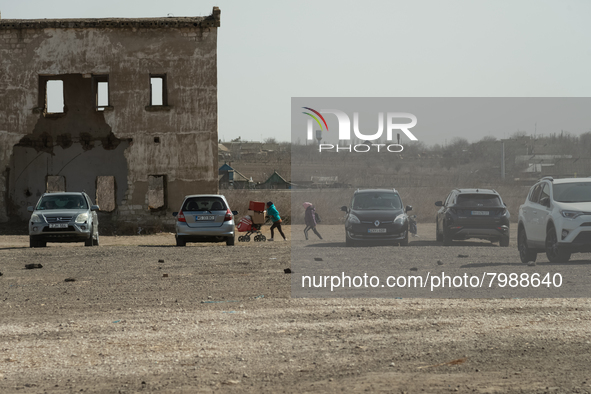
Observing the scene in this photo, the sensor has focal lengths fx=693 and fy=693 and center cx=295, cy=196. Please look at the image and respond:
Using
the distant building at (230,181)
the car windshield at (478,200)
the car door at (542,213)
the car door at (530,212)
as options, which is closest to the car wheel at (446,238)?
the car windshield at (478,200)

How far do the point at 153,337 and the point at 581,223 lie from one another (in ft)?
30.1

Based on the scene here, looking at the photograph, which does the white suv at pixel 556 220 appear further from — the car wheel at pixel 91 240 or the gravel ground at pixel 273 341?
the car wheel at pixel 91 240

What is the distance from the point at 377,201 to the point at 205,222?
5.15 metres

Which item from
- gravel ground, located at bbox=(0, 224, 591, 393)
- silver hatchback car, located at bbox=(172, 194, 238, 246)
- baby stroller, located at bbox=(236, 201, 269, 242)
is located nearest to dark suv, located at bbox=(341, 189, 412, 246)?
silver hatchback car, located at bbox=(172, 194, 238, 246)

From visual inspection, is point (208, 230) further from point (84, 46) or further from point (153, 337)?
point (84, 46)

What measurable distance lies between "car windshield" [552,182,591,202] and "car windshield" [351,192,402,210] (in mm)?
6388

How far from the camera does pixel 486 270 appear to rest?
13.7 meters

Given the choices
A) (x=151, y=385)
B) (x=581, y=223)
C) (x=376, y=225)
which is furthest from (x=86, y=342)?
(x=376, y=225)

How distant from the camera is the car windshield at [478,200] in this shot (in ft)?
66.1

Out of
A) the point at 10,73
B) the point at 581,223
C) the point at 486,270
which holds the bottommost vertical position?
the point at 486,270

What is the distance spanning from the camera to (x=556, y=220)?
44.7ft

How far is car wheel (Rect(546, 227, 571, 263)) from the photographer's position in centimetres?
1388

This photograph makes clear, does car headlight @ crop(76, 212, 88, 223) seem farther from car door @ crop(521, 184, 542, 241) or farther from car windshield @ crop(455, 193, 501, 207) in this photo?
car door @ crop(521, 184, 542, 241)

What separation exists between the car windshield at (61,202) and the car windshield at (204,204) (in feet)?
11.7
